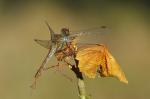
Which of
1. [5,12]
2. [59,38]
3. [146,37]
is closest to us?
[59,38]

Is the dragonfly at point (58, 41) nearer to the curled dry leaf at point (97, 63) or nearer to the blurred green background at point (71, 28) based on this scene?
the curled dry leaf at point (97, 63)

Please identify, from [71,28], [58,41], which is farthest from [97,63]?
[71,28]

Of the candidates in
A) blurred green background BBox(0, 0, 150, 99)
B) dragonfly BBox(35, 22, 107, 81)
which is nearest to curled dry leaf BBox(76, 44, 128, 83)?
dragonfly BBox(35, 22, 107, 81)

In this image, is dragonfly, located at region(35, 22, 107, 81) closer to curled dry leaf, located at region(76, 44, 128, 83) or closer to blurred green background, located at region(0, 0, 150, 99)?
curled dry leaf, located at region(76, 44, 128, 83)

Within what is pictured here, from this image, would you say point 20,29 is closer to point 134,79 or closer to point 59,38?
point 134,79

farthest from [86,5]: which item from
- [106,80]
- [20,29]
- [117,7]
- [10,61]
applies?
[106,80]

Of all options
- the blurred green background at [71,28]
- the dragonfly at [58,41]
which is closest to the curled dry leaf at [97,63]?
the dragonfly at [58,41]

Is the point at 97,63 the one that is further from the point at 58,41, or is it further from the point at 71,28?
the point at 71,28
